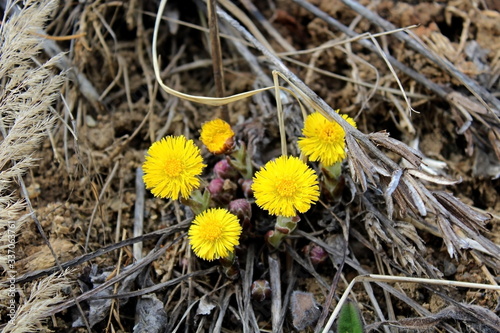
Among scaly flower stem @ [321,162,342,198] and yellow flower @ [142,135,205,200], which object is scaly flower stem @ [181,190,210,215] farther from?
scaly flower stem @ [321,162,342,198]

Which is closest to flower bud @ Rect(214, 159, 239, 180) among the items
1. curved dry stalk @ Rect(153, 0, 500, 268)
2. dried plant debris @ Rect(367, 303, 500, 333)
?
curved dry stalk @ Rect(153, 0, 500, 268)

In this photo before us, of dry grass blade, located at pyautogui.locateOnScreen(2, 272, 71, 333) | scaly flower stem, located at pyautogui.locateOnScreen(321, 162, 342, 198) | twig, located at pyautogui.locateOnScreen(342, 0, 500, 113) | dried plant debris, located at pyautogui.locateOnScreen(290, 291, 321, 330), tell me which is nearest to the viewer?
dry grass blade, located at pyautogui.locateOnScreen(2, 272, 71, 333)

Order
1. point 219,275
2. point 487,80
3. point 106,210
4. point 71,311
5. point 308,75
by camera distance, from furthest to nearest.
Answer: point 308,75 → point 487,80 → point 106,210 → point 219,275 → point 71,311

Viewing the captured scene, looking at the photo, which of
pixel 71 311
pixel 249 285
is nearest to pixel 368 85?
pixel 249 285

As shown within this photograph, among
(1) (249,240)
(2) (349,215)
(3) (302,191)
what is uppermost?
(3) (302,191)

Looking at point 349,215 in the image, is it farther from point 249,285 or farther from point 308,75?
point 308,75

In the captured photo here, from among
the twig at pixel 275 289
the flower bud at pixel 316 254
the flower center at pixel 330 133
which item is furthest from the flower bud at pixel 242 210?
the flower center at pixel 330 133

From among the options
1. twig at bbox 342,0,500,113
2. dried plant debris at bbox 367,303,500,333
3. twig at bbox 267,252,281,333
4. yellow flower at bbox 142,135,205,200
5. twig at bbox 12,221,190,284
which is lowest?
twig at bbox 267,252,281,333
